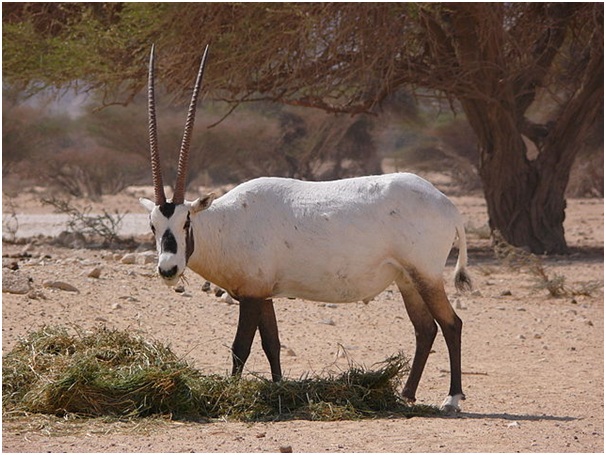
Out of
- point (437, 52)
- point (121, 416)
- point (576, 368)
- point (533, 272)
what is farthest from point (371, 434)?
point (437, 52)

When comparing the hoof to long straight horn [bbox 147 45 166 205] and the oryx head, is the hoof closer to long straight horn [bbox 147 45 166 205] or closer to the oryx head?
the oryx head

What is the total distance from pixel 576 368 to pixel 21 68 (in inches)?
410

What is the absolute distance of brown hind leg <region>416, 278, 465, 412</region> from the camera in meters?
6.52

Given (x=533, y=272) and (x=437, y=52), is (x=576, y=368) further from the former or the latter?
(x=437, y=52)

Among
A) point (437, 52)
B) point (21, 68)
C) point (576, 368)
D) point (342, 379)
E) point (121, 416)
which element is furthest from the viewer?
point (21, 68)

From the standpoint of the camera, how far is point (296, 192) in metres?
6.63

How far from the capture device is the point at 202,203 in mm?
6176

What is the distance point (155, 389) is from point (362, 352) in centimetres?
296

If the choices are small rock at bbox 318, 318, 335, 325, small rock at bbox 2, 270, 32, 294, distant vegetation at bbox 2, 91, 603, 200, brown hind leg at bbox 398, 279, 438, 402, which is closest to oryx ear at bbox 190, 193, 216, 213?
brown hind leg at bbox 398, 279, 438, 402

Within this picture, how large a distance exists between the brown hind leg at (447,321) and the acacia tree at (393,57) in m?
7.68

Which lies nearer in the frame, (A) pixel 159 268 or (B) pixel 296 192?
(A) pixel 159 268

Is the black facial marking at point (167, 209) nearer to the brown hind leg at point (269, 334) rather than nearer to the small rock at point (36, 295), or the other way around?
the brown hind leg at point (269, 334)

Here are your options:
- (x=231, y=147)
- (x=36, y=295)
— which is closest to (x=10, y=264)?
(x=36, y=295)

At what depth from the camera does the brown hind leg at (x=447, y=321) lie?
6.52 m
